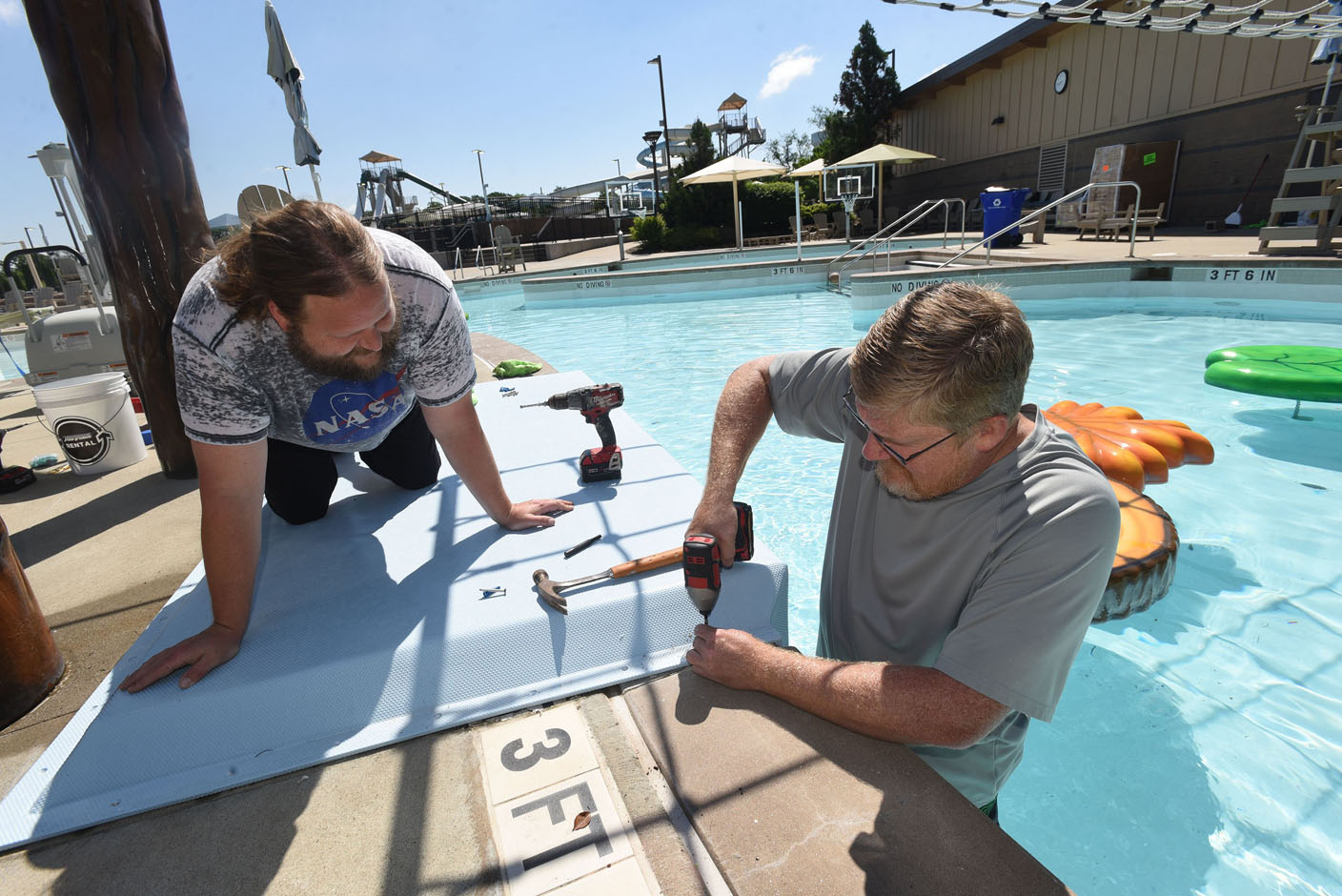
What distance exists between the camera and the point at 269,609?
1700mm

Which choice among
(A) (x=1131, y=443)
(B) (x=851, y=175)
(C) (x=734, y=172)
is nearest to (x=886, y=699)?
(A) (x=1131, y=443)

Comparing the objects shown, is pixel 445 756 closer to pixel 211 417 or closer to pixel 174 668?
pixel 174 668

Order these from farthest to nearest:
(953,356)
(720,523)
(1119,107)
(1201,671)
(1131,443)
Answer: (1119,107) < (1131,443) < (1201,671) < (720,523) < (953,356)

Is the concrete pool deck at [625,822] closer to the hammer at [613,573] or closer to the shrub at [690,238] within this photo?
the hammer at [613,573]

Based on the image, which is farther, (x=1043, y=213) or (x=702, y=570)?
(x=1043, y=213)

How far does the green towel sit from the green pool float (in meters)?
4.49

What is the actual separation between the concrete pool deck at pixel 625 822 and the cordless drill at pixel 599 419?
1.03 m

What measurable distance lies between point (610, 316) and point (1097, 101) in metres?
13.7

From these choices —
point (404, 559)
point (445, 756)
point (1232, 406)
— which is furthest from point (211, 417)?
point (1232, 406)

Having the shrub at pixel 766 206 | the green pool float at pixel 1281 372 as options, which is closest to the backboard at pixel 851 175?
the shrub at pixel 766 206

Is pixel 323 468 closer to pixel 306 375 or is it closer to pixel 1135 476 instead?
pixel 306 375

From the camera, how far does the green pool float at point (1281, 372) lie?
3.75 meters

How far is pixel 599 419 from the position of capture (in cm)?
239

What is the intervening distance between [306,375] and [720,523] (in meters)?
1.19
